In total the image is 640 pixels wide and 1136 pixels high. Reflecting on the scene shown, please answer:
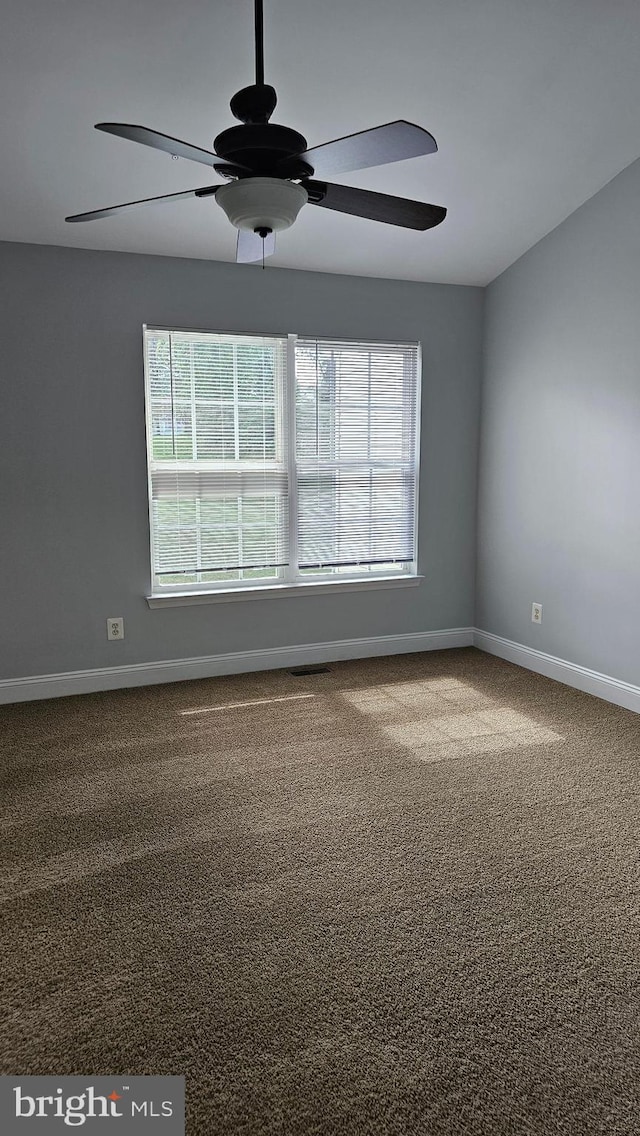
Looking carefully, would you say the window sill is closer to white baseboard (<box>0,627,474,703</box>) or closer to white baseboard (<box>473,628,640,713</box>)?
white baseboard (<box>0,627,474,703</box>)

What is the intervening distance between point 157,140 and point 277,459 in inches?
101

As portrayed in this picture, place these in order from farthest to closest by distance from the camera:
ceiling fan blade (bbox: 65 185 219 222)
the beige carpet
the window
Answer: the window → ceiling fan blade (bbox: 65 185 219 222) → the beige carpet

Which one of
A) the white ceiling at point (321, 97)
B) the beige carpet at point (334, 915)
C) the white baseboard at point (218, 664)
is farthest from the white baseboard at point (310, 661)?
the white ceiling at point (321, 97)

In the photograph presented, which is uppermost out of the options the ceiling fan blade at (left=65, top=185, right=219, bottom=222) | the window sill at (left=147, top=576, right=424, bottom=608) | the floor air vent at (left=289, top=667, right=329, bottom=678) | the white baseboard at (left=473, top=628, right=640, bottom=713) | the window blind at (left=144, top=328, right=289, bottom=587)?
the ceiling fan blade at (left=65, top=185, right=219, bottom=222)

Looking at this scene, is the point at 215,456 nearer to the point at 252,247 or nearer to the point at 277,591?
the point at 277,591

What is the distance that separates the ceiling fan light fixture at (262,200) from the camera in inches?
79.9

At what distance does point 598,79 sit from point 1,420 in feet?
9.97

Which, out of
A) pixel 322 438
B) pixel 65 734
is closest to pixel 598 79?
pixel 322 438

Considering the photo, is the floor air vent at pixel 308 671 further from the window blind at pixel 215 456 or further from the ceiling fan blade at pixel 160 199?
the ceiling fan blade at pixel 160 199

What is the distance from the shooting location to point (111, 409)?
13.0 feet

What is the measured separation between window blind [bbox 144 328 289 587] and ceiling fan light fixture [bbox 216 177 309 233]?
1975 mm

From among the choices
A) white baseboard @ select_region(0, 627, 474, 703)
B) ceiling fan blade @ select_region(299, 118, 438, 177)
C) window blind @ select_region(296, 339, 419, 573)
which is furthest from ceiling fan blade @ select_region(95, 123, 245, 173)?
white baseboard @ select_region(0, 627, 474, 703)

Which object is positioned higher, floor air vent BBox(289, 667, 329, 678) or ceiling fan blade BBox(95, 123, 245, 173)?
ceiling fan blade BBox(95, 123, 245, 173)

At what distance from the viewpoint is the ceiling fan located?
1.85 metres
